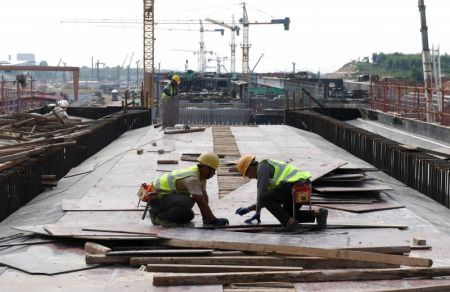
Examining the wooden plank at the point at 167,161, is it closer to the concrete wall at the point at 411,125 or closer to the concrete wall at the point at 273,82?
the concrete wall at the point at 411,125

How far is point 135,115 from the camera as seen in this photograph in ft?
113

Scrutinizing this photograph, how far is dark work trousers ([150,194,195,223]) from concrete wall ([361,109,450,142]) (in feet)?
56.9

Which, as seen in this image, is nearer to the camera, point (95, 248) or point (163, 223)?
point (95, 248)

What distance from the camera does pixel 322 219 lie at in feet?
36.6

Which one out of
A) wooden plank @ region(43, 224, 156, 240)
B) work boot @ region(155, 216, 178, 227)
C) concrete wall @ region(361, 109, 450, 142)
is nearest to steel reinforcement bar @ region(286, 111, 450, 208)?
concrete wall @ region(361, 109, 450, 142)

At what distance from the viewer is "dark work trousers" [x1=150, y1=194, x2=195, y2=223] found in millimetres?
11242

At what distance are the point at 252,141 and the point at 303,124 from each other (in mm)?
9294

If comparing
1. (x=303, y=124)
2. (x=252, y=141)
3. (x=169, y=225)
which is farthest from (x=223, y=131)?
(x=169, y=225)

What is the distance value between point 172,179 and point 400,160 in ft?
28.3

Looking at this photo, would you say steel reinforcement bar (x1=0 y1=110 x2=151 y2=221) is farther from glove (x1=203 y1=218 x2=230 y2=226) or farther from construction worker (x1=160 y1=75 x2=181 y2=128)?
glove (x1=203 y1=218 x2=230 y2=226)

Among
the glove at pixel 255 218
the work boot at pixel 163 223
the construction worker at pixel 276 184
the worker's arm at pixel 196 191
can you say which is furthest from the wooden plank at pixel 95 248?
the glove at pixel 255 218

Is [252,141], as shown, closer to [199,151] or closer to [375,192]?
[199,151]

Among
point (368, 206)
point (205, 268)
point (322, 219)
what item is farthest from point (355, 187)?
point (205, 268)

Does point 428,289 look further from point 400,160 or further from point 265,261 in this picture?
point 400,160
